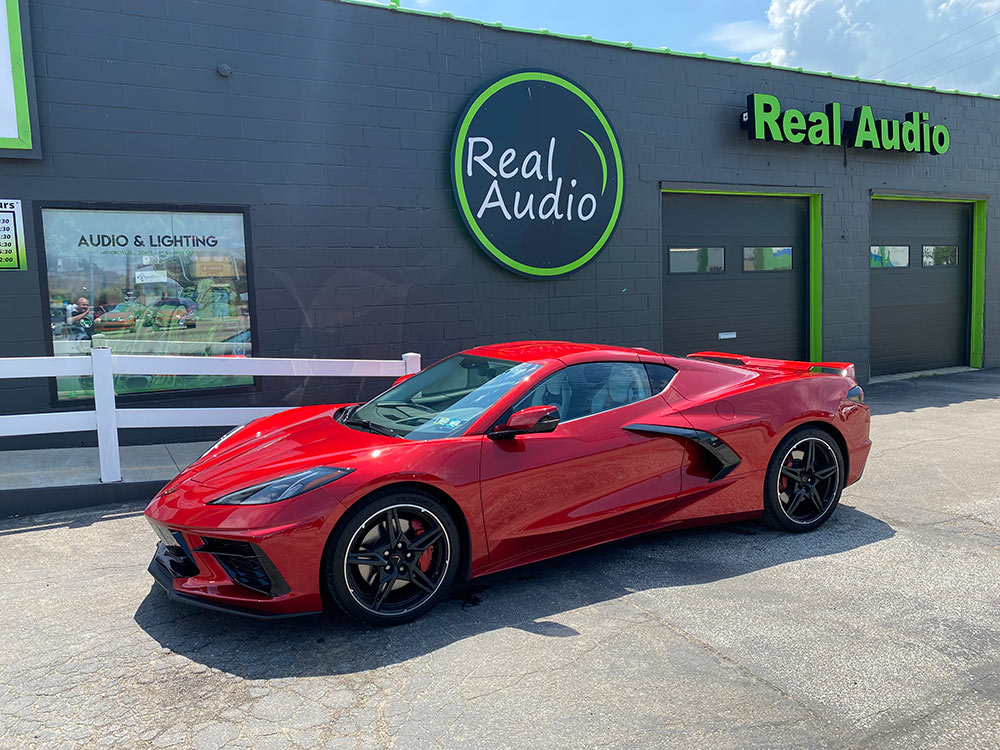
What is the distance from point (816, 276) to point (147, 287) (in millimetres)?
9626

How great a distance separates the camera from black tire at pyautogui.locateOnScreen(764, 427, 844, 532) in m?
5.20

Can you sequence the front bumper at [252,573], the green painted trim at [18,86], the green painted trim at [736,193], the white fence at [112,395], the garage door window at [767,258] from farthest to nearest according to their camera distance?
1. the garage door window at [767,258]
2. the green painted trim at [736,193]
3. the green painted trim at [18,86]
4. the white fence at [112,395]
5. the front bumper at [252,573]

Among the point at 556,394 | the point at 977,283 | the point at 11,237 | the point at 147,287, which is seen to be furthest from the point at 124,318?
the point at 977,283

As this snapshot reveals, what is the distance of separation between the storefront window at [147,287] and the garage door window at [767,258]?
745 cm

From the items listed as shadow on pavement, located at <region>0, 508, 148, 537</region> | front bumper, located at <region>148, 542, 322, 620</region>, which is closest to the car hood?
front bumper, located at <region>148, 542, 322, 620</region>

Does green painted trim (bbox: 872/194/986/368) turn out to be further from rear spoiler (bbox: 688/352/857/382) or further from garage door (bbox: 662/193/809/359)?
rear spoiler (bbox: 688/352/857/382)

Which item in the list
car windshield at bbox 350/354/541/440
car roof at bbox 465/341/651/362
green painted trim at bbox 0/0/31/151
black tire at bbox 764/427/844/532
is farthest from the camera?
green painted trim at bbox 0/0/31/151

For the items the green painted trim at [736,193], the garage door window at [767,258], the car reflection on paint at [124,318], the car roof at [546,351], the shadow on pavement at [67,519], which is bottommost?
the shadow on pavement at [67,519]

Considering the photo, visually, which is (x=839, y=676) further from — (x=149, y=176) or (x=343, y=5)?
(x=343, y=5)

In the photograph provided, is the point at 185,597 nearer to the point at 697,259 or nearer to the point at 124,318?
the point at 124,318

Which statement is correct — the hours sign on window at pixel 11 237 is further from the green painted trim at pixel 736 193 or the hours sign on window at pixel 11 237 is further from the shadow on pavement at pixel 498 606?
the green painted trim at pixel 736 193

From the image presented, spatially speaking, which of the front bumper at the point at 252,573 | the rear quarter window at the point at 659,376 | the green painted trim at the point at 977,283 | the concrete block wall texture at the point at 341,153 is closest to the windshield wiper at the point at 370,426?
the front bumper at the point at 252,573

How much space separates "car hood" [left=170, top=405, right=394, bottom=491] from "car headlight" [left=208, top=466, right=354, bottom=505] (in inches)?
2.0

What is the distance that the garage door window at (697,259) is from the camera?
37.4 ft
